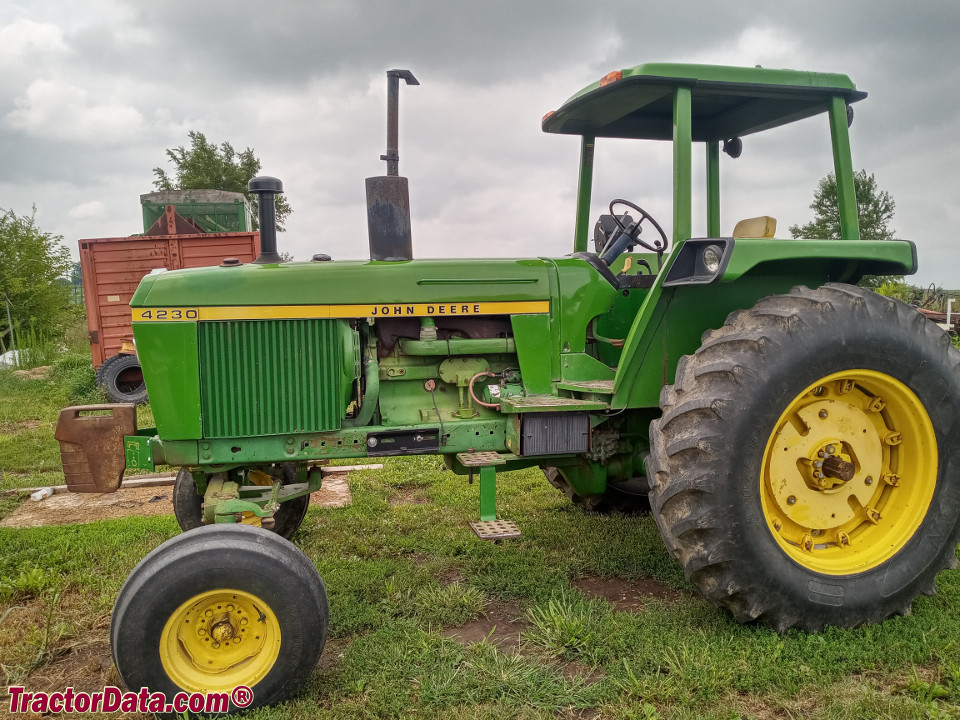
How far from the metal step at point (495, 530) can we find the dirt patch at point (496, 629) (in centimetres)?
40

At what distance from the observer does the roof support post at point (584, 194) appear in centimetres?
469

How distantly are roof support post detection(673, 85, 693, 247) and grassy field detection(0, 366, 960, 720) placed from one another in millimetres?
1836

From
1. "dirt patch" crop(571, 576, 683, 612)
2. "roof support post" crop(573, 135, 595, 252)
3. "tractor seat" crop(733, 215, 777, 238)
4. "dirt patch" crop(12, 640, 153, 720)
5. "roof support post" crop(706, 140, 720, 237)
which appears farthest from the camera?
"roof support post" crop(573, 135, 595, 252)

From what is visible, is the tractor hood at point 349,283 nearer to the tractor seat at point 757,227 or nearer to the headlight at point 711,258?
the headlight at point 711,258

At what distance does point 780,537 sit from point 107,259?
423 inches

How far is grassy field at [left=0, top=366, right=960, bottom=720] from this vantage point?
9.33 feet

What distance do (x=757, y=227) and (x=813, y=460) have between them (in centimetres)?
142

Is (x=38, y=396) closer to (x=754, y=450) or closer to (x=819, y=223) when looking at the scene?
(x=754, y=450)

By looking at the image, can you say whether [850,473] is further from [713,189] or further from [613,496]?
[713,189]

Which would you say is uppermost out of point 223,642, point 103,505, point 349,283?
point 349,283

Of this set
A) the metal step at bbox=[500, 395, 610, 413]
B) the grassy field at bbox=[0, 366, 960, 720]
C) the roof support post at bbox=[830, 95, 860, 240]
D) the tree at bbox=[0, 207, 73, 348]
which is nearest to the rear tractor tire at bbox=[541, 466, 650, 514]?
the grassy field at bbox=[0, 366, 960, 720]

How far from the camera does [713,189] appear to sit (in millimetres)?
4574

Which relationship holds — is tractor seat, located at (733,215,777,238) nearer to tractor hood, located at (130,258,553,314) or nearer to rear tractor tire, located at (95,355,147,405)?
tractor hood, located at (130,258,553,314)

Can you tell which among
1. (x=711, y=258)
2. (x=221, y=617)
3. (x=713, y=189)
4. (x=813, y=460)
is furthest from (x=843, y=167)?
(x=221, y=617)
